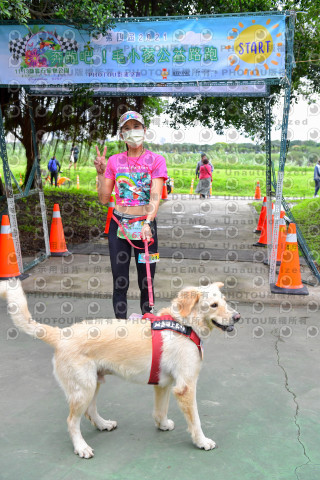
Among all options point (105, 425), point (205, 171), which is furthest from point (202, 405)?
point (205, 171)

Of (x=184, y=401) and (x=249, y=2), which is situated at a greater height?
(x=249, y=2)

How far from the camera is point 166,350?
3.02 meters

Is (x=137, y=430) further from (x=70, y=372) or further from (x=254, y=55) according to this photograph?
(x=254, y=55)

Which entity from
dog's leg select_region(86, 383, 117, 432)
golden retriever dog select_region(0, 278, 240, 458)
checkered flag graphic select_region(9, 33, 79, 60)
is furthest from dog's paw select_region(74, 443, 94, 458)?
checkered flag graphic select_region(9, 33, 79, 60)

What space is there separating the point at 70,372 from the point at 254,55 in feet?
16.6

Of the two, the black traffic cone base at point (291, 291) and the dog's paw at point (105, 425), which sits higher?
the dog's paw at point (105, 425)

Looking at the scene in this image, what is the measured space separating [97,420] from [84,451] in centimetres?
32

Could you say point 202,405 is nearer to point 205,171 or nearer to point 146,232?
point 146,232

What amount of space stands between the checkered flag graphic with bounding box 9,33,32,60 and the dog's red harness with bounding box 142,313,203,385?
17.2 ft

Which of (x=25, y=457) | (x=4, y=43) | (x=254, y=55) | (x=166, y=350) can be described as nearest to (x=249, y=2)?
(x=254, y=55)

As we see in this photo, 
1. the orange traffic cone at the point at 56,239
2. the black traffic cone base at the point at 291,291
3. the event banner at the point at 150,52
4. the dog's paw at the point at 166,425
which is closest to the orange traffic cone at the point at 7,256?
the orange traffic cone at the point at 56,239

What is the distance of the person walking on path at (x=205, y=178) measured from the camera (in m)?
19.3

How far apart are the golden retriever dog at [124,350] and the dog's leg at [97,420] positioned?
0.23 metres

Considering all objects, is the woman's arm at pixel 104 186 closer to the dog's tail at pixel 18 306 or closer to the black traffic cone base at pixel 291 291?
the dog's tail at pixel 18 306
